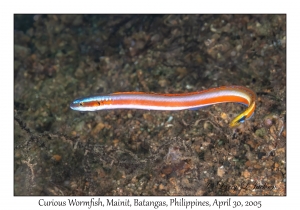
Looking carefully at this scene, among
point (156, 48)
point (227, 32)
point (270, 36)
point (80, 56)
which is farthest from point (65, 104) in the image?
point (270, 36)

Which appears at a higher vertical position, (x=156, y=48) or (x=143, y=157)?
(x=156, y=48)

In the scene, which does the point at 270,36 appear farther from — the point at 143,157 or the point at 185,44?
the point at 143,157

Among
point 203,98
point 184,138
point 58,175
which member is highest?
point 203,98

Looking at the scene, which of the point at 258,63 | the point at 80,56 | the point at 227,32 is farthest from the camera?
the point at 80,56

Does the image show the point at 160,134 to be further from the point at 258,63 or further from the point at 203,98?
the point at 258,63

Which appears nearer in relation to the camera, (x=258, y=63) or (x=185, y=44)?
(x=258, y=63)
